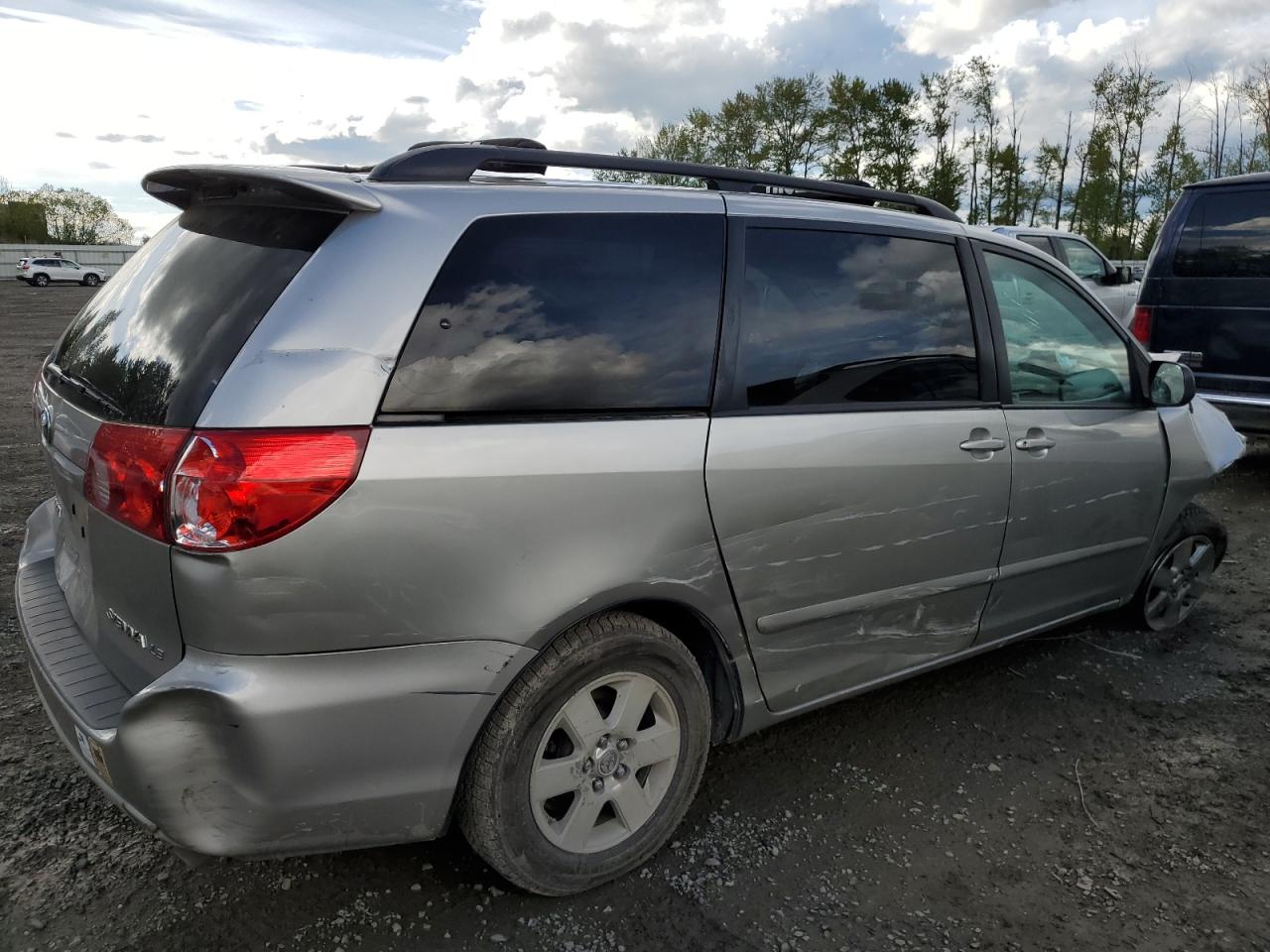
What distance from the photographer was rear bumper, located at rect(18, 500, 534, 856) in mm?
1947

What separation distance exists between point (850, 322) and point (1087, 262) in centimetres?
1178

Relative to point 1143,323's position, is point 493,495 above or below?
above

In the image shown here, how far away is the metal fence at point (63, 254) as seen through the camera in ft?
185

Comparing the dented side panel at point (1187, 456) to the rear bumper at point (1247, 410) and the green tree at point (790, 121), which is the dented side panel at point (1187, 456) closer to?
the rear bumper at point (1247, 410)

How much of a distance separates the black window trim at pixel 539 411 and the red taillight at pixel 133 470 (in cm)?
42

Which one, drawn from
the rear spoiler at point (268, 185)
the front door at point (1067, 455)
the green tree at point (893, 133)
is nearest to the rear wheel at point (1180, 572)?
the front door at point (1067, 455)

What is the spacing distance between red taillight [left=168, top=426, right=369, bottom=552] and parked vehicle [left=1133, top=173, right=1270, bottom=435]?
644 centimetres

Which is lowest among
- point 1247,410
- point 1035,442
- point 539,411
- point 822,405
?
point 1247,410

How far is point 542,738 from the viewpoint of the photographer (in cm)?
229

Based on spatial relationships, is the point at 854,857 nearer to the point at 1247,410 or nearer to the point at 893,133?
the point at 1247,410

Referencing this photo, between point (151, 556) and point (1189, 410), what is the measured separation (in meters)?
3.86

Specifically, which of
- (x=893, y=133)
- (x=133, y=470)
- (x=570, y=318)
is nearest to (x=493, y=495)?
(x=570, y=318)

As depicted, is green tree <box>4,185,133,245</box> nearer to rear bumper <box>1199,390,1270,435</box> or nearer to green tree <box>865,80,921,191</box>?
green tree <box>865,80,921,191</box>

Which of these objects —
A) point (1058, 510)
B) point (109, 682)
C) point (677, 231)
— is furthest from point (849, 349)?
point (109, 682)
